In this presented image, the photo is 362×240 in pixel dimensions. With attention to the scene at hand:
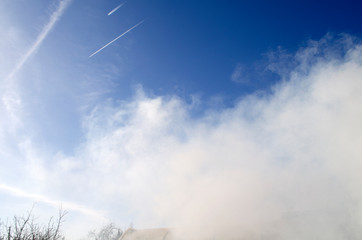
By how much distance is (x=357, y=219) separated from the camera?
61.0ft

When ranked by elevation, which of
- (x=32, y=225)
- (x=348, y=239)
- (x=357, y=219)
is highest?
(x=32, y=225)

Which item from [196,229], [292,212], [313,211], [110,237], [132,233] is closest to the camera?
[313,211]

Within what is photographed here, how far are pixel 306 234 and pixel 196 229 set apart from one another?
479 inches

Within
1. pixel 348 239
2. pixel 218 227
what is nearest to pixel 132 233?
pixel 218 227

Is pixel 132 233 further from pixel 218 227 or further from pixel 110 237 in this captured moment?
pixel 110 237

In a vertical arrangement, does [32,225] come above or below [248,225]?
above

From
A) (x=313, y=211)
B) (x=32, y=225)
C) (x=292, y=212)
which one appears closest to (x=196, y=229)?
(x=292, y=212)

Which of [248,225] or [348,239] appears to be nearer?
[348,239]

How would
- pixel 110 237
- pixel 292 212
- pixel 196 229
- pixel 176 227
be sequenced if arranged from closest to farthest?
pixel 292 212 → pixel 196 229 → pixel 176 227 → pixel 110 237

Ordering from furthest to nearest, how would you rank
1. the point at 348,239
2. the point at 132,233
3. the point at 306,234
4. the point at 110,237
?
the point at 110,237
the point at 132,233
the point at 306,234
the point at 348,239

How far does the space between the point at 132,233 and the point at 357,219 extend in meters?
29.5

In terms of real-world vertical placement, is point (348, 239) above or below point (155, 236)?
below

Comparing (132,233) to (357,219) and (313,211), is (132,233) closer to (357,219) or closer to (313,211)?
(313,211)

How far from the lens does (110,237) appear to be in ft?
188
